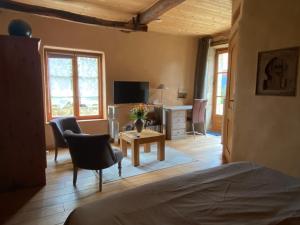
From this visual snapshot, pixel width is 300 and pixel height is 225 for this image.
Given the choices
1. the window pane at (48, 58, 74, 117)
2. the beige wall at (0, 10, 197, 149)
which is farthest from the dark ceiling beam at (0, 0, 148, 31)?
the window pane at (48, 58, 74, 117)

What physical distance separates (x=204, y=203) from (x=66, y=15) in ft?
13.1

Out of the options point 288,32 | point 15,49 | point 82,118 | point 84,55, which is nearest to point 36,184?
point 15,49

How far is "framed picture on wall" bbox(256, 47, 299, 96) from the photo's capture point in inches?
87.0

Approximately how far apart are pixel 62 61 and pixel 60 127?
5.87 ft

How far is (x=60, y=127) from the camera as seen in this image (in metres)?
3.80

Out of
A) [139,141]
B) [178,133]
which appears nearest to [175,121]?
[178,133]

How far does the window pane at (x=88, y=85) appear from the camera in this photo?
5.04 metres

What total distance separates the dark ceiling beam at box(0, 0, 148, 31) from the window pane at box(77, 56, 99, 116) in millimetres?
1054

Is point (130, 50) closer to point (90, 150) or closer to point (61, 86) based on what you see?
point (61, 86)

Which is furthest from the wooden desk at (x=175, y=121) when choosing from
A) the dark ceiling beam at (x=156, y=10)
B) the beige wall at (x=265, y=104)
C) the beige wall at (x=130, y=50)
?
the beige wall at (x=265, y=104)

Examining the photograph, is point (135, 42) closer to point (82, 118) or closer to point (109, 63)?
point (109, 63)

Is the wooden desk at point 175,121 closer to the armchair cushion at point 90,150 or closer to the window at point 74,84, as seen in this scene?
the window at point 74,84

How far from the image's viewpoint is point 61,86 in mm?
4840

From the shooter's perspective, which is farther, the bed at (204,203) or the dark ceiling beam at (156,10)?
the dark ceiling beam at (156,10)
